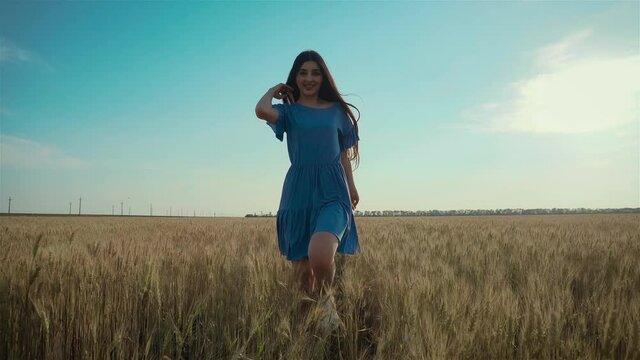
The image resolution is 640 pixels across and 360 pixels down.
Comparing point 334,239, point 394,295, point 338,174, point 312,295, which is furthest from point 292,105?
point 394,295

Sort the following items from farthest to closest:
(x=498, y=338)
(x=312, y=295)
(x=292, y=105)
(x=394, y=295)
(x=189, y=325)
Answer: (x=292, y=105) → (x=312, y=295) → (x=394, y=295) → (x=189, y=325) → (x=498, y=338)

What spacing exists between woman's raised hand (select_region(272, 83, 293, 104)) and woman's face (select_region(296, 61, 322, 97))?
0.09 meters

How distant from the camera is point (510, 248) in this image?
4848mm

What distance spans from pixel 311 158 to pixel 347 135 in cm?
44

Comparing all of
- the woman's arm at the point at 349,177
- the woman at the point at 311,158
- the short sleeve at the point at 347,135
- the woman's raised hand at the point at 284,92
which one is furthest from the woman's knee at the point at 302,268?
the woman's raised hand at the point at 284,92

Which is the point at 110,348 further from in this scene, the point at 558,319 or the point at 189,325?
the point at 558,319

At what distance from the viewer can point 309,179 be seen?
2.71m

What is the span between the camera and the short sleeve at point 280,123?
2822mm

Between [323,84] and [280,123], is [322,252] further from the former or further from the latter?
[323,84]

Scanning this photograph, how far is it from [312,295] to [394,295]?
60 cm

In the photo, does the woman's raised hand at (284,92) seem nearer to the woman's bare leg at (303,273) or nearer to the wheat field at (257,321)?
the woman's bare leg at (303,273)

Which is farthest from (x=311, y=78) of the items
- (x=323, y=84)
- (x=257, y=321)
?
(x=257, y=321)

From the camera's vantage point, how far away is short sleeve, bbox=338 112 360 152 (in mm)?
2991

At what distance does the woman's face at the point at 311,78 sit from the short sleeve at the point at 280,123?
8.7 inches
